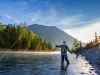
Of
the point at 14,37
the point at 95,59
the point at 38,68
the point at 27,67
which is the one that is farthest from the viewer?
the point at 14,37

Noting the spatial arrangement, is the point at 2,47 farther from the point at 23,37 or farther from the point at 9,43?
the point at 23,37

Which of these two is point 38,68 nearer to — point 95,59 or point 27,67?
point 27,67

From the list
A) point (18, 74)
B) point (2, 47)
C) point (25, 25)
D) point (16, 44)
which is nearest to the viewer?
point (18, 74)

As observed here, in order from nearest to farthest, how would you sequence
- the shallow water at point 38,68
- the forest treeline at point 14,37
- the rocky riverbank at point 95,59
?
1. the shallow water at point 38,68
2. the rocky riverbank at point 95,59
3. the forest treeline at point 14,37

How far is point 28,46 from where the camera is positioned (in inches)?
6161

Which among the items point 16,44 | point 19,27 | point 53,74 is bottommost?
point 53,74

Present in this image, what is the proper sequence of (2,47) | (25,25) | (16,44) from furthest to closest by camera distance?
1. (25,25)
2. (16,44)
3. (2,47)

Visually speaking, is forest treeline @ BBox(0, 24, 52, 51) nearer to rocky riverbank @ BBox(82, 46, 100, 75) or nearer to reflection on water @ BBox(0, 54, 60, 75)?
rocky riverbank @ BBox(82, 46, 100, 75)

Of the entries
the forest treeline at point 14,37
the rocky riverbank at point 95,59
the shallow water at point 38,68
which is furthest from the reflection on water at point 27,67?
the forest treeline at point 14,37

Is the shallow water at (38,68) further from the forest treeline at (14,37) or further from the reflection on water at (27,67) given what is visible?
the forest treeline at (14,37)

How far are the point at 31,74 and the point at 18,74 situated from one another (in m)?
1.02

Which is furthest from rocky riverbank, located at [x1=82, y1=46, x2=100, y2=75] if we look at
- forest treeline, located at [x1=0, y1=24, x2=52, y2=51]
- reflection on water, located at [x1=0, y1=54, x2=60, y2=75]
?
forest treeline, located at [x1=0, y1=24, x2=52, y2=51]

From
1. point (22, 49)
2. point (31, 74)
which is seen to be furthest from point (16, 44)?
point (31, 74)

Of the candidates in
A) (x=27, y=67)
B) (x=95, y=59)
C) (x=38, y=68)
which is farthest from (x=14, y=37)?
(x=38, y=68)
